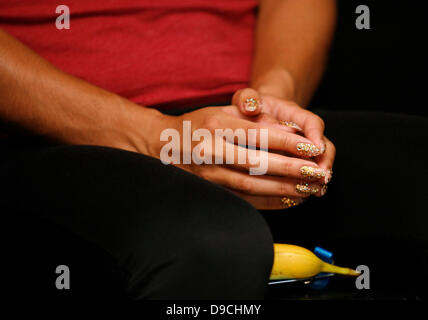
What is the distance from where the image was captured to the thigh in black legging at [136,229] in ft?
1.20

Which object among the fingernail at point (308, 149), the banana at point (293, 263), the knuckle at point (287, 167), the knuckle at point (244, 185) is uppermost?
the fingernail at point (308, 149)

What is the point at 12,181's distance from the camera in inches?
17.8

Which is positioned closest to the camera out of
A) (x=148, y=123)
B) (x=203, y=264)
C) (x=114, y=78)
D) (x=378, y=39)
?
(x=203, y=264)

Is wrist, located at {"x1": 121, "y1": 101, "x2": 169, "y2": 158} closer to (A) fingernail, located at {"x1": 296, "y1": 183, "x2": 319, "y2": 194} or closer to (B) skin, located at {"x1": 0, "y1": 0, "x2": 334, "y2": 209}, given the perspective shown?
(B) skin, located at {"x1": 0, "y1": 0, "x2": 334, "y2": 209}

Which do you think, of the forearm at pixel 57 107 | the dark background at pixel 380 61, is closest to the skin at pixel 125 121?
the forearm at pixel 57 107

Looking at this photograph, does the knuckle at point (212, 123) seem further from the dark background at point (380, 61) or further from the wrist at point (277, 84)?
the dark background at point (380, 61)

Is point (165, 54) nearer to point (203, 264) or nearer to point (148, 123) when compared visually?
point (148, 123)

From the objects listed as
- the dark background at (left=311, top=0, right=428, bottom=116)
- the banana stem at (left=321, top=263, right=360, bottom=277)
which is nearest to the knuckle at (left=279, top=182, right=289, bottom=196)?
the banana stem at (left=321, top=263, right=360, bottom=277)

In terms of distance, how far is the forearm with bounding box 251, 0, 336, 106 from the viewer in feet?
2.49

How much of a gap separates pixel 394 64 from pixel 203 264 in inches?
31.5

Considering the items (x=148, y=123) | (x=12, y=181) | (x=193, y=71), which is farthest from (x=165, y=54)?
(x=12, y=181)

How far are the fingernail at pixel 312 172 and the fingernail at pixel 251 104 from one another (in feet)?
0.37

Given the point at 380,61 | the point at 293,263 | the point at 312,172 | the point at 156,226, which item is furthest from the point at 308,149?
the point at 380,61

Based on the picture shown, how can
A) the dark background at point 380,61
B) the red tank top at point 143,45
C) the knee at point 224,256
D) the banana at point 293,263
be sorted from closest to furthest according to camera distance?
the knee at point 224,256 < the banana at point 293,263 < the red tank top at point 143,45 < the dark background at point 380,61
